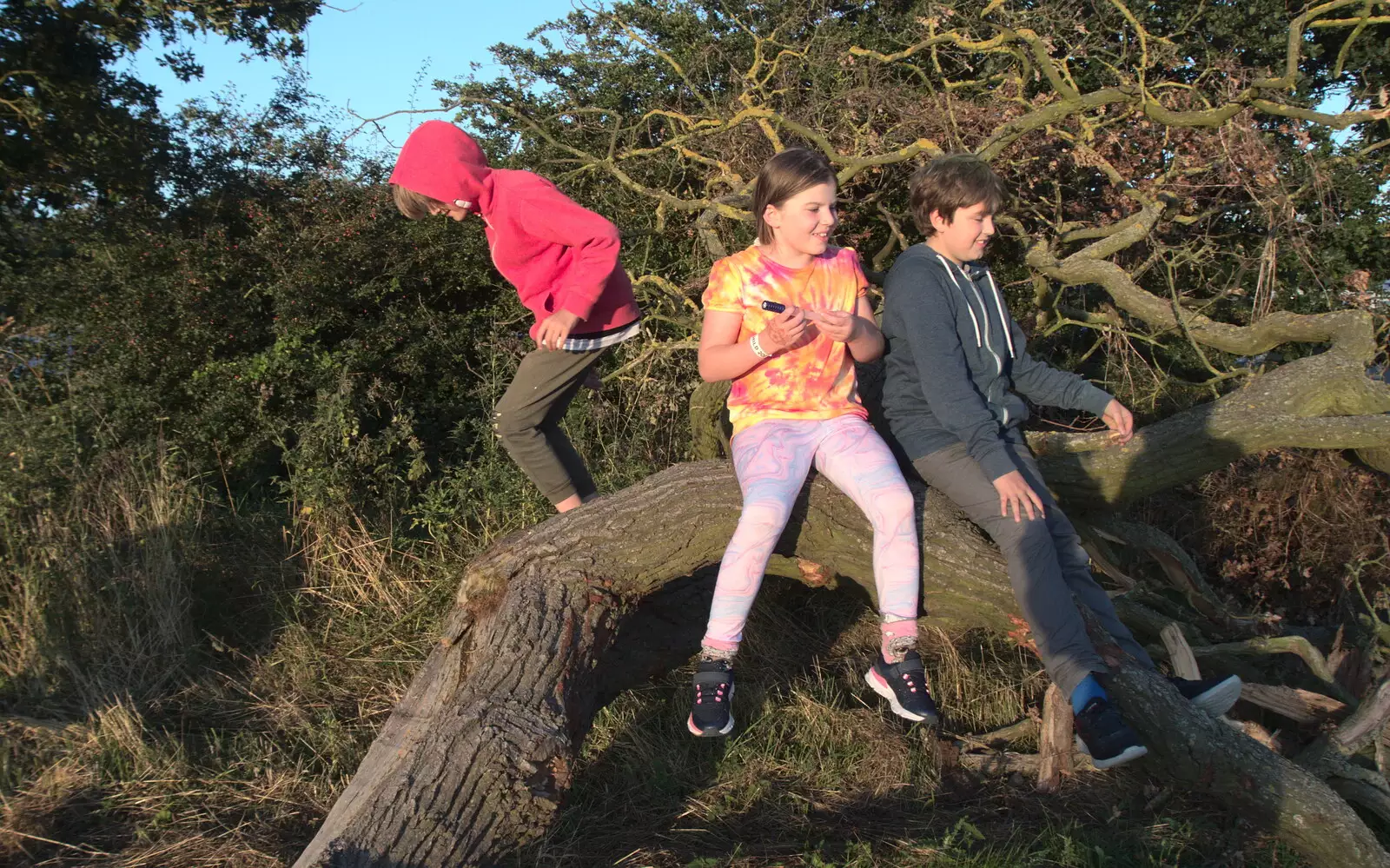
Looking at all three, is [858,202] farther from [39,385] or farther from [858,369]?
[39,385]

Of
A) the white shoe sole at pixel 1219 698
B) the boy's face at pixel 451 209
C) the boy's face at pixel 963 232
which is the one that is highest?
the boy's face at pixel 451 209

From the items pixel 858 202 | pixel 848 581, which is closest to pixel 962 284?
pixel 848 581

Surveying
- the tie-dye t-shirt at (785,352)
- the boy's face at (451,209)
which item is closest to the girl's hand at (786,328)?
the tie-dye t-shirt at (785,352)

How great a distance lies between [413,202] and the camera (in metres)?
3.43

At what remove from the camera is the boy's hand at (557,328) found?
3.30 metres

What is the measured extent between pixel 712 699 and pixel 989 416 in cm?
116

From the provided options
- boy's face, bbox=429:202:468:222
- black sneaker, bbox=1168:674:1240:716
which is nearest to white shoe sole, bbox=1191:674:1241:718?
black sneaker, bbox=1168:674:1240:716

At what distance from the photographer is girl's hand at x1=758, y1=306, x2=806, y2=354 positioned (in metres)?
2.85

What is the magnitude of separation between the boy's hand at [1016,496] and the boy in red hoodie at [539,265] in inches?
57.3

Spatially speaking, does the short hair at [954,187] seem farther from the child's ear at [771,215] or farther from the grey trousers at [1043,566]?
the grey trousers at [1043,566]

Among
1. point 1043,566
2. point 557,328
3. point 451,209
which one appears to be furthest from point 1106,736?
point 451,209

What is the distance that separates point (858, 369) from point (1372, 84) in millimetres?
4718

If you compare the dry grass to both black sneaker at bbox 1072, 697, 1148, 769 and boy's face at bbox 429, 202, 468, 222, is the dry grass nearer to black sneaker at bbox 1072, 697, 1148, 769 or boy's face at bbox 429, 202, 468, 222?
black sneaker at bbox 1072, 697, 1148, 769

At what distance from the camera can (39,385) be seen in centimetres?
525
